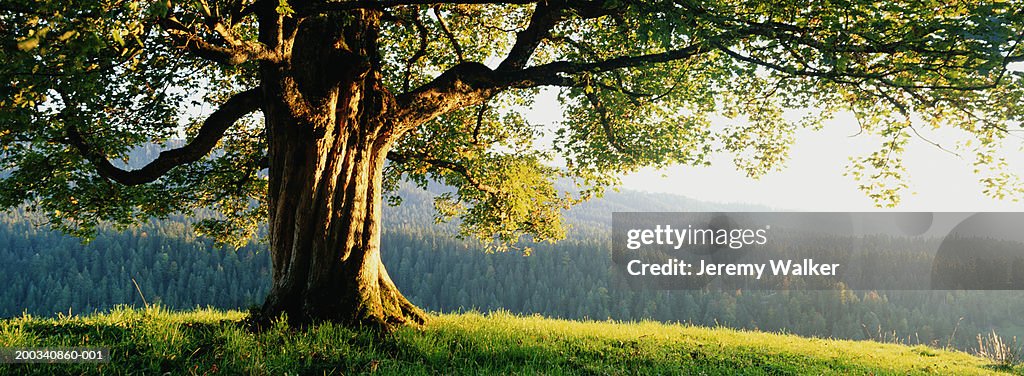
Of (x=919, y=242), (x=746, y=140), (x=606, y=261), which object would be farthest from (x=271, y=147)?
(x=919, y=242)

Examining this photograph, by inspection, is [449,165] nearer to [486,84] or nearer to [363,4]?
[486,84]

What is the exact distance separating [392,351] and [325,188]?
299cm

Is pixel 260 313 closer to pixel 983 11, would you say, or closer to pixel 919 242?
pixel 983 11

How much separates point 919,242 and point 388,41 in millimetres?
182494

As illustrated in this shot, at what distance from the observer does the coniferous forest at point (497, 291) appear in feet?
419

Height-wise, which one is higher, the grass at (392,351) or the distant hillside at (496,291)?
the grass at (392,351)

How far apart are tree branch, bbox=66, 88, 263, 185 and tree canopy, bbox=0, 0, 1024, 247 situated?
4 cm

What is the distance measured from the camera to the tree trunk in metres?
8.38

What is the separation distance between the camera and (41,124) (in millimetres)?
9117

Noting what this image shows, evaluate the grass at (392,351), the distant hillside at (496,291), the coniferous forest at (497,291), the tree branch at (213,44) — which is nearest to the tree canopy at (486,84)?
the tree branch at (213,44)

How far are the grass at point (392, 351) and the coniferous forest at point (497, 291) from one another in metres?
120
